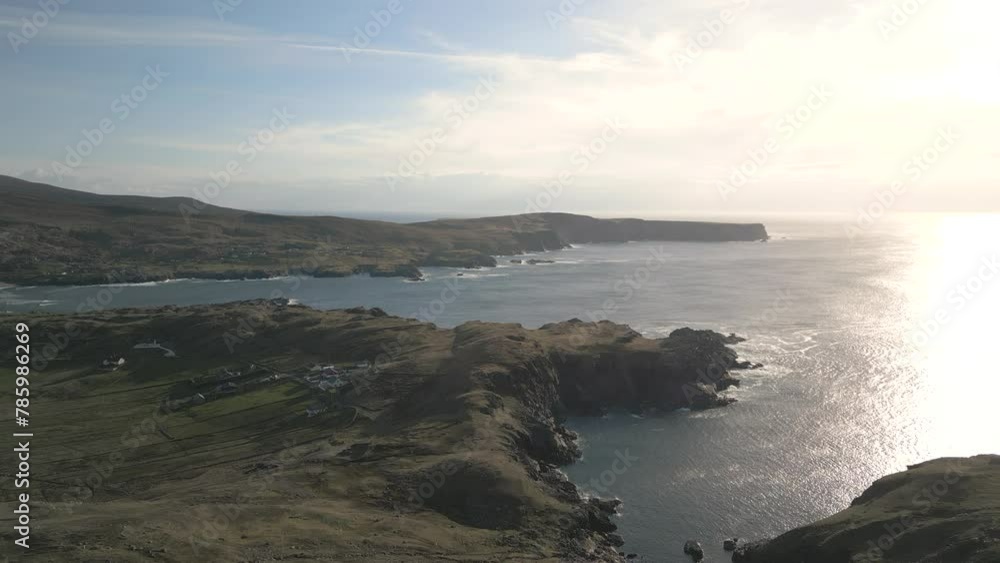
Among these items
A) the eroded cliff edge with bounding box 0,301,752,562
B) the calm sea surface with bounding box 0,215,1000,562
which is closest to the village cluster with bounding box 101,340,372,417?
the eroded cliff edge with bounding box 0,301,752,562

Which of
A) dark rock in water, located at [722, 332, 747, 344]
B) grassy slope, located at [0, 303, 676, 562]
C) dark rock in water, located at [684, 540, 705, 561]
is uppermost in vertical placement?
dark rock in water, located at [722, 332, 747, 344]

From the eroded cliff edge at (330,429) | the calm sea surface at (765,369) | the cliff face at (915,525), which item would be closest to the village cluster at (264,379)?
the eroded cliff edge at (330,429)

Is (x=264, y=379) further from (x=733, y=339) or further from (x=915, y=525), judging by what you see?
(x=733, y=339)

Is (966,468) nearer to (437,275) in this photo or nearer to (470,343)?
(470,343)

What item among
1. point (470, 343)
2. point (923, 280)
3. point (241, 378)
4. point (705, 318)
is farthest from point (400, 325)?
point (923, 280)

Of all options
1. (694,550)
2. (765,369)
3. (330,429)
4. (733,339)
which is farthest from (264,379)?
(733,339)

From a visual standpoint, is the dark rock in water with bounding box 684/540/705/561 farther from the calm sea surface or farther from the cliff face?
the cliff face
